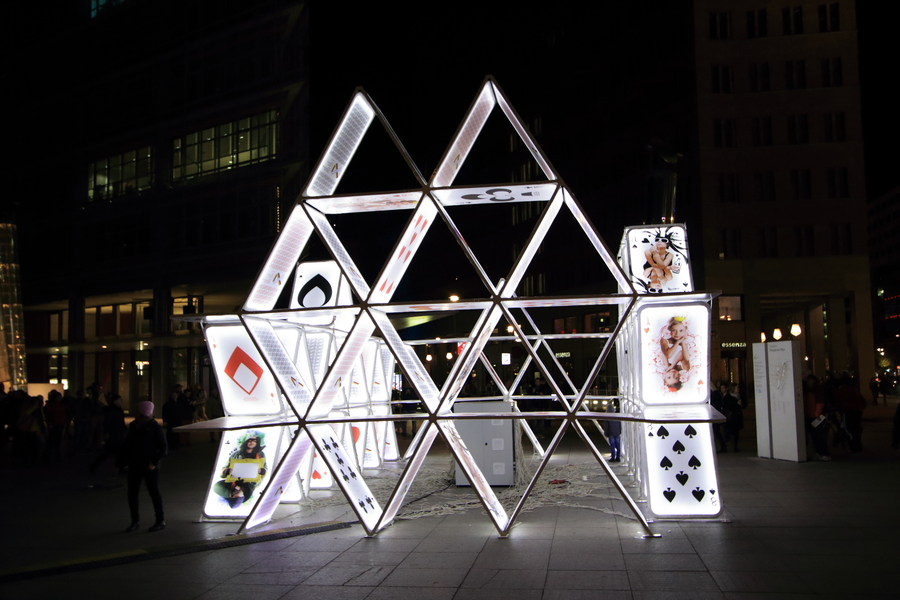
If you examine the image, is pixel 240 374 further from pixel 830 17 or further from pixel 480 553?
pixel 830 17

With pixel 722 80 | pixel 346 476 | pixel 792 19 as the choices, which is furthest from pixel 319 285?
pixel 792 19

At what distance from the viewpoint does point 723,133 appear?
40.7 meters

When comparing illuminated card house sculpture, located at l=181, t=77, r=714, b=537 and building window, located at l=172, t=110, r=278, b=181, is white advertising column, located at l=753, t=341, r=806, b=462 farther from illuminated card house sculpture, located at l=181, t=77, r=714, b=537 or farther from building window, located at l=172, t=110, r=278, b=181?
building window, located at l=172, t=110, r=278, b=181

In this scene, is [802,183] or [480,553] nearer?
[480,553]

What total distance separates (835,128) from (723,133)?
222 inches

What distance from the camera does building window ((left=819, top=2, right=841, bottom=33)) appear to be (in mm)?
40344

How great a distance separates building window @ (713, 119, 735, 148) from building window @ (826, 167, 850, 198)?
5215 mm

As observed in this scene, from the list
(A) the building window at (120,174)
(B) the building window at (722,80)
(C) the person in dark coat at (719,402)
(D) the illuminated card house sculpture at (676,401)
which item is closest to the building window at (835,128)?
(B) the building window at (722,80)

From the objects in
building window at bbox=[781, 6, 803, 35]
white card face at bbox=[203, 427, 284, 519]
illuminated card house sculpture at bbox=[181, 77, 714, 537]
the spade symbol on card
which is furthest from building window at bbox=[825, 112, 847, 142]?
white card face at bbox=[203, 427, 284, 519]

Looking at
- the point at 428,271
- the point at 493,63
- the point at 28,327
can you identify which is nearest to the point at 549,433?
the point at 28,327

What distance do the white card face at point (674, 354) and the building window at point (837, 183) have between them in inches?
1368

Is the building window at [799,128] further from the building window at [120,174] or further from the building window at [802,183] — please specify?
the building window at [120,174]

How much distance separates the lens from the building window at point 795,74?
40500 millimetres

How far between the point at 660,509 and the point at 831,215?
3557 cm
